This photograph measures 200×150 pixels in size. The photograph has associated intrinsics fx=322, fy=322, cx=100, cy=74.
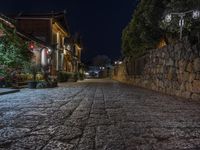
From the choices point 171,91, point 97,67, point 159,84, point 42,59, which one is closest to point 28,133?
point 171,91

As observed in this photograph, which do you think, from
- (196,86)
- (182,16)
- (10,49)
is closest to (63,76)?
(10,49)

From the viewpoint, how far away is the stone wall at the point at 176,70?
33.9 feet

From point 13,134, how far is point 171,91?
9.21 m

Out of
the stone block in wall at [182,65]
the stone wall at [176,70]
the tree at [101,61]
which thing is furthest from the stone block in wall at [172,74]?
the tree at [101,61]

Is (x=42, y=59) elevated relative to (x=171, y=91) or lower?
elevated

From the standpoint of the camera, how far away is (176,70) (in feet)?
40.7

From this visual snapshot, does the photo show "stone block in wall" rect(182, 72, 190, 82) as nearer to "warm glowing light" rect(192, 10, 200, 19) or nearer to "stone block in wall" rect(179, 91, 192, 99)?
"stone block in wall" rect(179, 91, 192, 99)

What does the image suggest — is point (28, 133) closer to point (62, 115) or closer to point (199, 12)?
point (62, 115)

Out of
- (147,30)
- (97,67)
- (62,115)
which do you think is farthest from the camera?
(97,67)

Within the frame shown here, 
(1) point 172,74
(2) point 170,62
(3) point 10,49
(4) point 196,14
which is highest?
(4) point 196,14

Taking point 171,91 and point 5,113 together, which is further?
point 171,91

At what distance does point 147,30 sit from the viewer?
1864cm

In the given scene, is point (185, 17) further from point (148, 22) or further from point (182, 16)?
point (148, 22)

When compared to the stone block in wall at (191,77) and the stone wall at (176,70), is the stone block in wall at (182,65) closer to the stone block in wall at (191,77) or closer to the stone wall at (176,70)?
the stone wall at (176,70)
